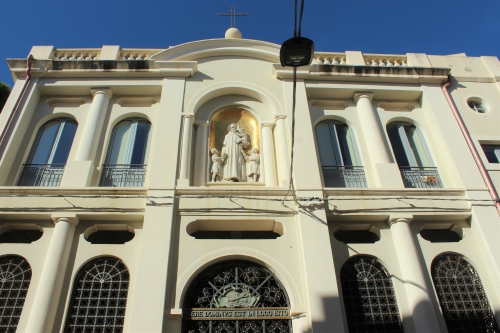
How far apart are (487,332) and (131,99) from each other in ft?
34.4

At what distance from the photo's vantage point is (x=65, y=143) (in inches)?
463

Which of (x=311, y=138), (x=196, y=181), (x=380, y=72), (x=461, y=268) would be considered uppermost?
(x=380, y=72)

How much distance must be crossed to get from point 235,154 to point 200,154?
0.91 metres

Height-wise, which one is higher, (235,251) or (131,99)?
(131,99)

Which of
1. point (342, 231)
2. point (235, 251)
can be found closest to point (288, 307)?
point (235, 251)

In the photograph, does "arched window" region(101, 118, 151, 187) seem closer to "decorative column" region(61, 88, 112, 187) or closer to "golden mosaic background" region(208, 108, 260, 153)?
"decorative column" region(61, 88, 112, 187)

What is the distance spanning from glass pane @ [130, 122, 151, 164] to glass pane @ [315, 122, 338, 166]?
4691 millimetres

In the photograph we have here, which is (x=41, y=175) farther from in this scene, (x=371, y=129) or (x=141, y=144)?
(x=371, y=129)

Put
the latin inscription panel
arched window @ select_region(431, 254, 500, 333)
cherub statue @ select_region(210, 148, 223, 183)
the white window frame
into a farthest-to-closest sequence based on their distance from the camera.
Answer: the white window frame
cherub statue @ select_region(210, 148, 223, 183)
arched window @ select_region(431, 254, 500, 333)
the latin inscription panel

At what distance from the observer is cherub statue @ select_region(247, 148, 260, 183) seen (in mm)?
11148

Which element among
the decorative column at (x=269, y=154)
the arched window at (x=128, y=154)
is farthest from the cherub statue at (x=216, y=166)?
the arched window at (x=128, y=154)

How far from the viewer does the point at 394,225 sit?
33.1ft

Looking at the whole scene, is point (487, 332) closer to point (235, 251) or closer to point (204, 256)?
point (235, 251)

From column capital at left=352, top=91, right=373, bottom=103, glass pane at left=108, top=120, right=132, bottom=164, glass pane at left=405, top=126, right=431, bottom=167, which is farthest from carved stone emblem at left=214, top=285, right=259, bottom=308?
column capital at left=352, top=91, right=373, bottom=103
